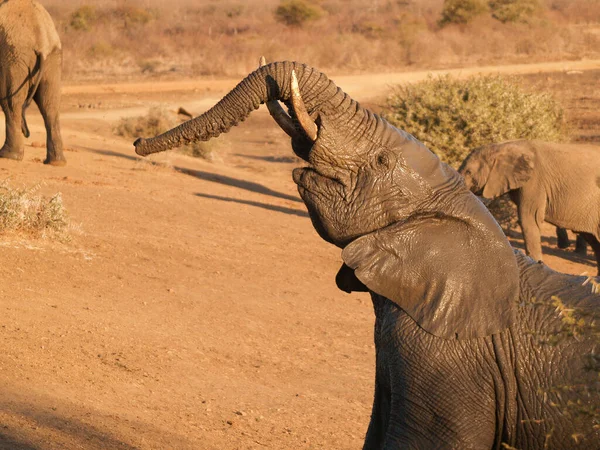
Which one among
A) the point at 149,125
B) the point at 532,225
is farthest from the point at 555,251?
the point at 149,125

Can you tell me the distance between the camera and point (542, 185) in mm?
14219

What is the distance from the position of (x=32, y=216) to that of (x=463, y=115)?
8619 millimetres

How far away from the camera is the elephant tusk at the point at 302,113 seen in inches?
162

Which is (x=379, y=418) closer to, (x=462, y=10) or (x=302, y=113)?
(x=302, y=113)

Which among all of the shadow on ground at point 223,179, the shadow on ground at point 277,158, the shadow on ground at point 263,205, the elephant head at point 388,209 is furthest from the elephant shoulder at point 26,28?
the elephant head at point 388,209

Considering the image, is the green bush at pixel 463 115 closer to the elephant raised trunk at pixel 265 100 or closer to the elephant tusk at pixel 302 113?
the elephant raised trunk at pixel 265 100

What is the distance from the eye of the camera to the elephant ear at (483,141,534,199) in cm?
1420

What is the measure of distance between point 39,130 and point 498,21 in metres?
44.2

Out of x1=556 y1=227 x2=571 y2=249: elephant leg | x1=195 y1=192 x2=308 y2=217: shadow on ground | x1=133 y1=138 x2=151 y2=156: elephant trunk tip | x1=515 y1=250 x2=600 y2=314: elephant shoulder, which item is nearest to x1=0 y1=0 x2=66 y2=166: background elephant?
x1=195 y1=192 x2=308 y2=217: shadow on ground

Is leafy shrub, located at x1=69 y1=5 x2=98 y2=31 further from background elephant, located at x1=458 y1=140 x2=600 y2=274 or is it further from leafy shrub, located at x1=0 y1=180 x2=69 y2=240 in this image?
leafy shrub, located at x1=0 y1=180 x2=69 y2=240

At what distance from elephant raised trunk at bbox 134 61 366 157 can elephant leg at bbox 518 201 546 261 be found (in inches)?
399

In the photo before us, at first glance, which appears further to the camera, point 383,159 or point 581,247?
point 581,247

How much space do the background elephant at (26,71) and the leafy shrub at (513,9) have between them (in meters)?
47.9

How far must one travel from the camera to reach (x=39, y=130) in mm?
20062
